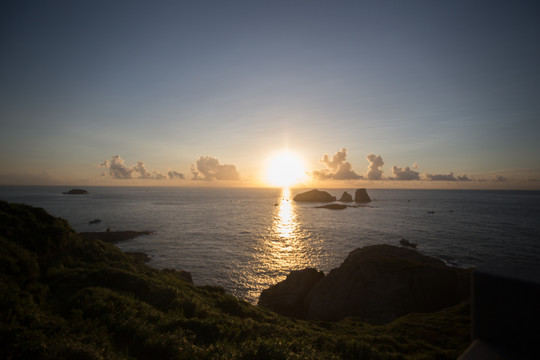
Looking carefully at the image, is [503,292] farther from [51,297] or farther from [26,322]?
[51,297]

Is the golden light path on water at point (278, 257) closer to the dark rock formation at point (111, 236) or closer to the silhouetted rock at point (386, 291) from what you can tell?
the silhouetted rock at point (386, 291)

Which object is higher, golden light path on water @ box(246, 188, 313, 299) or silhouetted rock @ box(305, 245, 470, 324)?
silhouetted rock @ box(305, 245, 470, 324)

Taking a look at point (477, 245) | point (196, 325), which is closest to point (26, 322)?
point (196, 325)

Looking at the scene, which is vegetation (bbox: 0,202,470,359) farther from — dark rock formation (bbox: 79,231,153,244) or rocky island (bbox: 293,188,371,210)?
rocky island (bbox: 293,188,371,210)

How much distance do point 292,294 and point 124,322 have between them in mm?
20834

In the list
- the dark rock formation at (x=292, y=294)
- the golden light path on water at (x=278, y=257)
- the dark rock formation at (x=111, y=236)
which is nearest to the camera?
the dark rock formation at (x=292, y=294)

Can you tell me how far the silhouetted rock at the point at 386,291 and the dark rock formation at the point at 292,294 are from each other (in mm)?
1640

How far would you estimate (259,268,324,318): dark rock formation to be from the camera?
25594 mm

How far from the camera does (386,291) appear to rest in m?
21.6

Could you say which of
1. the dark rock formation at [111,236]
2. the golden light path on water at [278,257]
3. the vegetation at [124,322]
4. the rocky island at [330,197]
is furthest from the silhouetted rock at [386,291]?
the rocky island at [330,197]

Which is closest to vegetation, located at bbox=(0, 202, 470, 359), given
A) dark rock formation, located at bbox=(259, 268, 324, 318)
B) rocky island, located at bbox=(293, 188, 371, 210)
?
dark rock formation, located at bbox=(259, 268, 324, 318)

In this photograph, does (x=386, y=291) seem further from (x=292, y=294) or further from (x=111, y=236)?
(x=111, y=236)

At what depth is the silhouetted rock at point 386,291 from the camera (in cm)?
2050

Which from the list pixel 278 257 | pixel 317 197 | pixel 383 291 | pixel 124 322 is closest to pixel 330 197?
pixel 317 197
